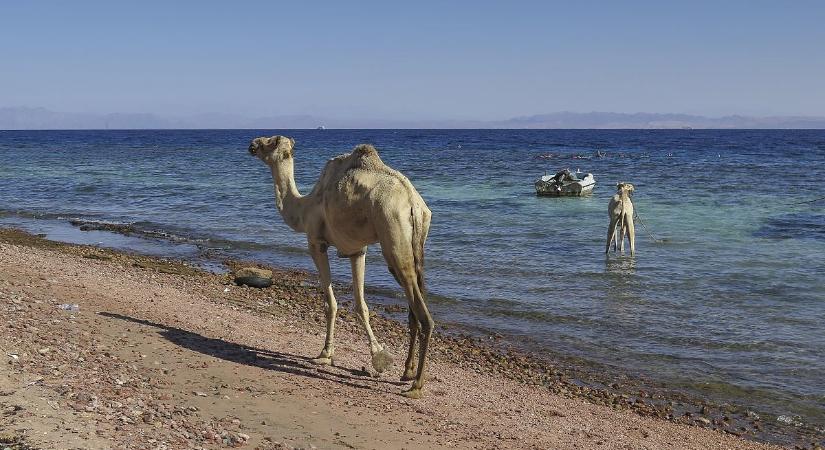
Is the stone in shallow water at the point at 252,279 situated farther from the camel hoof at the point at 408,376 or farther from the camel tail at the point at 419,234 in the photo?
the camel tail at the point at 419,234

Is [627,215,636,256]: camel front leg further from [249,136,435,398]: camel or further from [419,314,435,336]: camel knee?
[419,314,435,336]: camel knee

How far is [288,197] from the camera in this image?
11648 mm

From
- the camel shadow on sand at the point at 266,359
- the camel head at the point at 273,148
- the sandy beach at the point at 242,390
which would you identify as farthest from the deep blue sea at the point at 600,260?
the camel head at the point at 273,148

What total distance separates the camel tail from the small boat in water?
108 feet

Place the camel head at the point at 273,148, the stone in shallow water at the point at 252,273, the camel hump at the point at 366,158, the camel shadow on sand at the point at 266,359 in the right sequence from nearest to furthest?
1. the camel hump at the point at 366,158
2. the camel shadow on sand at the point at 266,359
3. the camel head at the point at 273,148
4. the stone in shallow water at the point at 252,273

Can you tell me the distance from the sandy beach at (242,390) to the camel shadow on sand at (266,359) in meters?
0.03

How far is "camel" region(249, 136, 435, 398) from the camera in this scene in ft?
31.7

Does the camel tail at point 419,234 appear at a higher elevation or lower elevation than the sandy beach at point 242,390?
higher

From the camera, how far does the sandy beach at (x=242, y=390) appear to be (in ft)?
24.7

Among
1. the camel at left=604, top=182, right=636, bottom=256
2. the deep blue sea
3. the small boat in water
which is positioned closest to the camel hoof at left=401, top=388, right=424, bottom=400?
the deep blue sea

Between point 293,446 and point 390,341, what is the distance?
6130mm

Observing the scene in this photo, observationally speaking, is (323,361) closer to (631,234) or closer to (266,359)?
(266,359)

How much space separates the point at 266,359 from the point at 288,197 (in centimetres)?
217

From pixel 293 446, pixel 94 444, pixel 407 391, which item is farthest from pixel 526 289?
pixel 94 444
